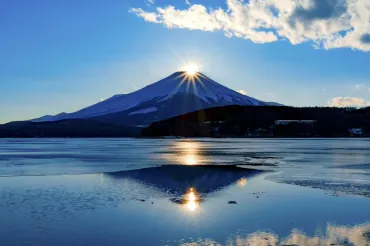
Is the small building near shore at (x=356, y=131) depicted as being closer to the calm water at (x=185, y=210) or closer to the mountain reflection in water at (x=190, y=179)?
the mountain reflection in water at (x=190, y=179)

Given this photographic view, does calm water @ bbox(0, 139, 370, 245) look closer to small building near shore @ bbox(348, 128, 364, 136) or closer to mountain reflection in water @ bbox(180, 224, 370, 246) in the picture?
mountain reflection in water @ bbox(180, 224, 370, 246)

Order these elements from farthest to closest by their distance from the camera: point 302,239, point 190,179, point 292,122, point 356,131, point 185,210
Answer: point 292,122
point 356,131
point 190,179
point 185,210
point 302,239

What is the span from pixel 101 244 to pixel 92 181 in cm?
1353

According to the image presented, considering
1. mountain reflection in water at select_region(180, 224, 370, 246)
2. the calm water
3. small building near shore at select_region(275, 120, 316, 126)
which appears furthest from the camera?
small building near shore at select_region(275, 120, 316, 126)

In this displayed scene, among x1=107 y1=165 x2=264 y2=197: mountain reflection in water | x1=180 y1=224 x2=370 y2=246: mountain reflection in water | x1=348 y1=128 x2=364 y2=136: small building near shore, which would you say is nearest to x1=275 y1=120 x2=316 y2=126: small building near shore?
x1=348 y1=128 x2=364 y2=136: small building near shore

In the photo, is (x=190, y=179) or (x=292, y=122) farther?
(x=292, y=122)

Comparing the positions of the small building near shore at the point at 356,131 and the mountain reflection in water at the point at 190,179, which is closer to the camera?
the mountain reflection in water at the point at 190,179

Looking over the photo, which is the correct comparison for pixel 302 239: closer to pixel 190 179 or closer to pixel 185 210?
pixel 185 210

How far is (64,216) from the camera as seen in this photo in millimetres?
14461

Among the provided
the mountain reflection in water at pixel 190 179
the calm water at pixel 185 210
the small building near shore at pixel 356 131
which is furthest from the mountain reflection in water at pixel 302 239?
the small building near shore at pixel 356 131

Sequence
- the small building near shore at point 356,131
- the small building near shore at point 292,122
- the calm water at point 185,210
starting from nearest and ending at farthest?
the calm water at point 185,210
the small building near shore at point 356,131
the small building near shore at point 292,122

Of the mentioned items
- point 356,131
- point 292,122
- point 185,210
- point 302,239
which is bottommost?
point 302,239

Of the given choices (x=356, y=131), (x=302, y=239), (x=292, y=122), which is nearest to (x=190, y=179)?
(x=302, y=239)

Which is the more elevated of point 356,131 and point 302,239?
point 356,131
